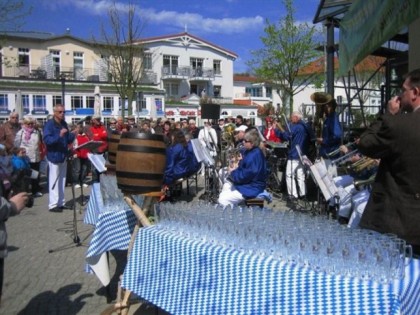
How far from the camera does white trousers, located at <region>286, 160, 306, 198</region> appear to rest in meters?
8.35

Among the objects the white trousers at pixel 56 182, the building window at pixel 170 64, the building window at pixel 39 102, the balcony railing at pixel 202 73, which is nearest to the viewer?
the white trousers at pixel 56 182

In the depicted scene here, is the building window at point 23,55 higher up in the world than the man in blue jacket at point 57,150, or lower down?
higher up

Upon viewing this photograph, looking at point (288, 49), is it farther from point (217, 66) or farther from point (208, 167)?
point (217, 66)

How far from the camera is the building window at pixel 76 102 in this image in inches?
1513

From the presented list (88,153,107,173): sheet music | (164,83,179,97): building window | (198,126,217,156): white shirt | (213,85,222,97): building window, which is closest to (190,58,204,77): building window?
(164,83,179,97): building window

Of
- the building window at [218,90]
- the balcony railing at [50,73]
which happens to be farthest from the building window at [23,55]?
the building window at [218,90]

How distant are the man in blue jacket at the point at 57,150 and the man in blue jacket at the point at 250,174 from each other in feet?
11.9

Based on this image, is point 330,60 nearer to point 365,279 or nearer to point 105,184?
point 105,184

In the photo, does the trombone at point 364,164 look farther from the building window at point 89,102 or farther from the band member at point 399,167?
the building window at point 89,102

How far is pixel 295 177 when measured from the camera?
27.5 feet

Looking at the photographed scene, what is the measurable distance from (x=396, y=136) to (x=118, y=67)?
3453cm

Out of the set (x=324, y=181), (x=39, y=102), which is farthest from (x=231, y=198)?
(x=39, y=102)

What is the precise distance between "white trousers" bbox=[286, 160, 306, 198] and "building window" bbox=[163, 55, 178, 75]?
46.9 meters

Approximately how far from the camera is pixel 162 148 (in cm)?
329
